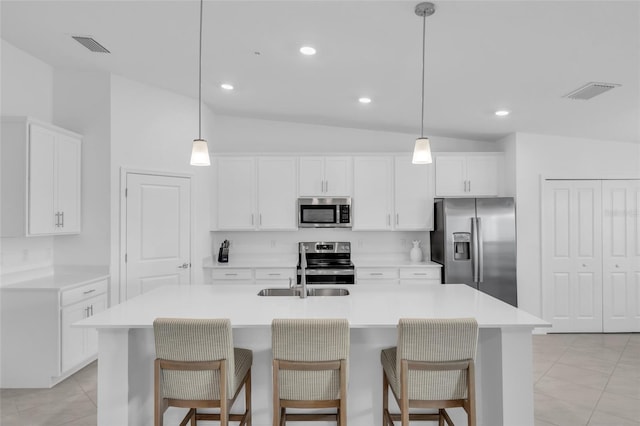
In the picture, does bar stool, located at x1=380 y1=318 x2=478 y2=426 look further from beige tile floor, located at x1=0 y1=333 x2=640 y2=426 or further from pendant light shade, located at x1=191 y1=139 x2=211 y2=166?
pendant light shade, located at x1=191 y1=139 x2=211 y2=166

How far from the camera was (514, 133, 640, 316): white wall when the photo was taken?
4.88m

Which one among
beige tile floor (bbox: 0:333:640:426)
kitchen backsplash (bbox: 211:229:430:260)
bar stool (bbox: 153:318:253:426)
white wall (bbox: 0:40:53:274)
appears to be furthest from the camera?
kitchen backsplash (bbox: 211:229:430:260)

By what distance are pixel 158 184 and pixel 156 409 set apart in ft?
9.64

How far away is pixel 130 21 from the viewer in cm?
294

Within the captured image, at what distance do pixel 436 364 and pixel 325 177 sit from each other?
11.4ft

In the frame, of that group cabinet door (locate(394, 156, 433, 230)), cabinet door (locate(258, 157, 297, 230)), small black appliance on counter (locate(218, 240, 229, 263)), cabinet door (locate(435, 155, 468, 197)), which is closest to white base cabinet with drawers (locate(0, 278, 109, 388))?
small black appliance on counter (locate(218, 240, 229, 263))

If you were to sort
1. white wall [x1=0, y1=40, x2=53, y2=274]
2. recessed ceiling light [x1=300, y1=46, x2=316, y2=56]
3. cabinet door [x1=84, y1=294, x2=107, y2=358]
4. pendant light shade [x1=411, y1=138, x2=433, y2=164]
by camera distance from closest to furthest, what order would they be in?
1. pendant light shade [x1=411, y1=138, x2=433, y2=164]
2. recessed ceiling light [x1=300, y1=46, x2=316, y2=56]
3. white wall [x1=0, y1=40, x2=53, y2=274]
4. cabinet door [x1=84, y1=294, x2=107, y2=358]

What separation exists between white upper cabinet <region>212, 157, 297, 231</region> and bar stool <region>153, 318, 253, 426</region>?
3212 millimetres

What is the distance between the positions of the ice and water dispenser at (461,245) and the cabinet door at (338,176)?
1447 millimetres

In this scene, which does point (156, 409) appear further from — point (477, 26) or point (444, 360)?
point (477, 26)

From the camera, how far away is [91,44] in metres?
3.38

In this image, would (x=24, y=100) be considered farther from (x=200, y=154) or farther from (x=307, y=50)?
(x=307, y=50)

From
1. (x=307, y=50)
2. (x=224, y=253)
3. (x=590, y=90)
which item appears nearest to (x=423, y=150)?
(x=307, y=50)

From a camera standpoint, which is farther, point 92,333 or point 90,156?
point 90,156
